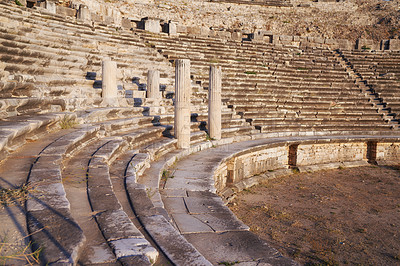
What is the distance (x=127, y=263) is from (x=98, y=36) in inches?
510

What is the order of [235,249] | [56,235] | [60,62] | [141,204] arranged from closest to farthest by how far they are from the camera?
[56,235] → [235,249] → [141,204] → [60,62]

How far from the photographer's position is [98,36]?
14031 millimetres

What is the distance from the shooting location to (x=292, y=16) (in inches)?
1215

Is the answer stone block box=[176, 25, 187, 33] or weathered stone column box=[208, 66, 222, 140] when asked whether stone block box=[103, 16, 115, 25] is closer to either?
stone block box=[176, 25, 187, 33]

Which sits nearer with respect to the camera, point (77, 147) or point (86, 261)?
point (86, 261)

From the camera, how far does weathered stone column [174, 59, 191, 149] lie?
8.36 m

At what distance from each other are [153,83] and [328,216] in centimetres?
646

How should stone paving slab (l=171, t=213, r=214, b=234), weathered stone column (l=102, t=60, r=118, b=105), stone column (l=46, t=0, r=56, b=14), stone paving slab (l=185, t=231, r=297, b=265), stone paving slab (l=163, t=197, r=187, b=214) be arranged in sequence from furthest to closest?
stone column (l=46, t=0, r=56, b=14)
weathered stone column (l=102, t=60, r=118, b=105)
stone paving slab (l=163, t=197, r=187, b=214)
stone paving slab (l=171, t=213, r=214, b=234)
stone paving slab (l=185, t=231, r=297, b=265)

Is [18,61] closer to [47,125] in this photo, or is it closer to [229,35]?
[47,125]

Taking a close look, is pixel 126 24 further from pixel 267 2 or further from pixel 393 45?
pixel 267 2

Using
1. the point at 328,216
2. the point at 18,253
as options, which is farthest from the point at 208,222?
the point at 328,216

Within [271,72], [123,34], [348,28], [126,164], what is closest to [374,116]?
[271,72]

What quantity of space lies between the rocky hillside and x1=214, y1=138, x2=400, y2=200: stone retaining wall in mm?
17882

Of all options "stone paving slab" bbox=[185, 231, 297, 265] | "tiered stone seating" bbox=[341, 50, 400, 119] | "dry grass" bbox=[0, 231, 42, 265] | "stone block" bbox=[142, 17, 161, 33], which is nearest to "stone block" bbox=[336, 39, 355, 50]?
"tiered stone seating" bbox=[341, 50, 400, 119]
